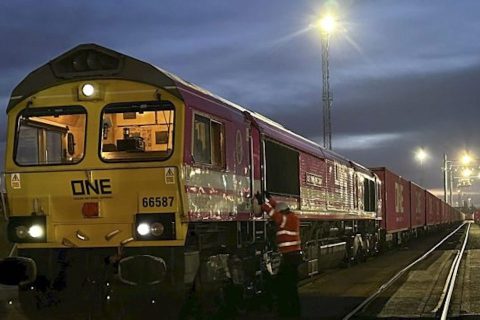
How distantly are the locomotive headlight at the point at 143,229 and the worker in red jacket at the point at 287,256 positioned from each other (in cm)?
292

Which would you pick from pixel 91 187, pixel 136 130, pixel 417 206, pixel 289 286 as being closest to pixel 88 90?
pixel 136 130

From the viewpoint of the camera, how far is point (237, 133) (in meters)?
11.8

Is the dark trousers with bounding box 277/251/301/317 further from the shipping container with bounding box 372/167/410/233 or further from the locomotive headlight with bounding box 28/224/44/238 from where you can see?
→ the shipping container with bounding box 372/167/410/233

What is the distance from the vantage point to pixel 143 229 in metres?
9.65

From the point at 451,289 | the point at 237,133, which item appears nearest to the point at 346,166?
the point at 451,289

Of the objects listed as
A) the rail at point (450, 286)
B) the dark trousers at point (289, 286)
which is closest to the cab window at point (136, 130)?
the dark trousers at point (289, 286)

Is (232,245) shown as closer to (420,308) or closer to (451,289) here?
(420,308)

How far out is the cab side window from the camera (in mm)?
10203

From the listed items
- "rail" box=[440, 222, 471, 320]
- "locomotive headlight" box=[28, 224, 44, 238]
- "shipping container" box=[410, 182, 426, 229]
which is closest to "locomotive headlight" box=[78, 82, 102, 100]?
"locomotive headlight" box=[28, 224, 44, 238]

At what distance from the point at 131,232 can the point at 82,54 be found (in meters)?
2.60

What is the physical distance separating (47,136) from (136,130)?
1.33 metres

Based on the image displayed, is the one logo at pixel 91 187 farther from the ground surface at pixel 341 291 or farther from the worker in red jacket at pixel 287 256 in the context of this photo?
the worker in red jacket at pixel 287 256

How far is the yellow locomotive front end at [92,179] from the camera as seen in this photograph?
9633mm

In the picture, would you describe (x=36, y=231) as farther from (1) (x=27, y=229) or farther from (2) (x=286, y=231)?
(2) (x=286, y=231)
